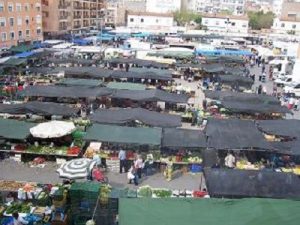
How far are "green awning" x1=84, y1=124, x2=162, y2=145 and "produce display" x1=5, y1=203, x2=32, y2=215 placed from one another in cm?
554

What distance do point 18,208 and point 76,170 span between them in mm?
2637

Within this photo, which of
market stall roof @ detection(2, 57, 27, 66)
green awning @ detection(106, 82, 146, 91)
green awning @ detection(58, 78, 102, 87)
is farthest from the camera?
market stall roof @ detection(2, 57, 27, 66)

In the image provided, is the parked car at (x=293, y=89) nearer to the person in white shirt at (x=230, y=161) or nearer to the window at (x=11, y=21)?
the person in white shirt at (x=230, y=161)

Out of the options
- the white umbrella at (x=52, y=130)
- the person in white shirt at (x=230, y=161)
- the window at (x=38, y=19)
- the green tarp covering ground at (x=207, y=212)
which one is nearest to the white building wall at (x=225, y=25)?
the window at (x=38, y=19)

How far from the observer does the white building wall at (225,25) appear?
9000cm

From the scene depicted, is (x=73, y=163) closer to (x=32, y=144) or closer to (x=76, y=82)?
(x=32, y=144)

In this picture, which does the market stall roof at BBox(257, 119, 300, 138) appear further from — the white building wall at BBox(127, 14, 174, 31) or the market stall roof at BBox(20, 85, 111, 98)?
the white building wall at BBox(127, 14, 174, 31)

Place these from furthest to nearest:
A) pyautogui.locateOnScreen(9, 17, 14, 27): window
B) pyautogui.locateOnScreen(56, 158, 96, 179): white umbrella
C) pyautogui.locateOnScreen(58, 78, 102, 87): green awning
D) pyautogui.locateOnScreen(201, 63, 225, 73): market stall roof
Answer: pyautogui.locateOnScreen(9, 17, 14, 27): window, pyautogui.locateOnScreen(201, 63, 225, 73): market stall roof, pyautogui.locateOnScreen(58, 78, 102, 87): green awning, pyautogui.locateOnScreen(56, 158, 96, 179): white umbrella

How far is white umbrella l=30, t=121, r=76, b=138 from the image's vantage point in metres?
18.9

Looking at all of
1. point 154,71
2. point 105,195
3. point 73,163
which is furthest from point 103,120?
point 154,71

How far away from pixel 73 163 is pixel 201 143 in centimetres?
625

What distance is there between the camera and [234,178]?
1380 centimetres

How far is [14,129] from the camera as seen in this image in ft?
63.5

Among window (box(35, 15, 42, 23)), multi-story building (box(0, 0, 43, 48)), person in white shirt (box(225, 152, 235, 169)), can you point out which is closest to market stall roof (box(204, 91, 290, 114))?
person in white shirt (box(225, 152, 235, 169))
